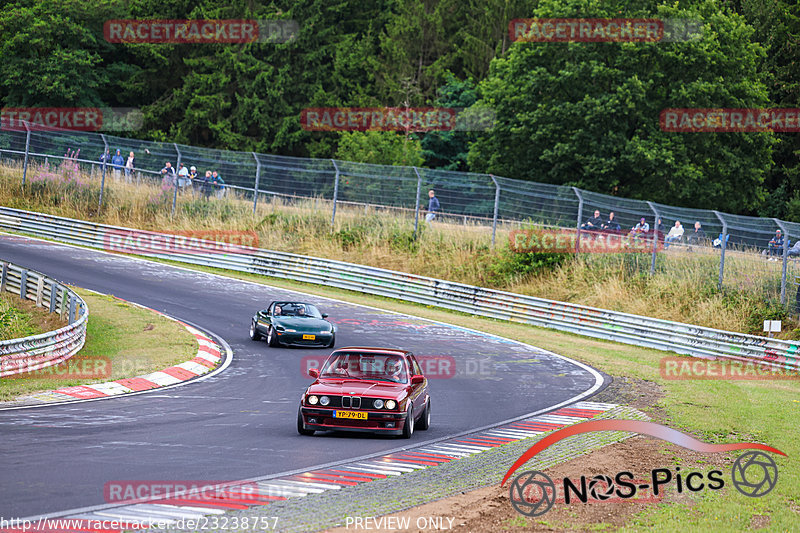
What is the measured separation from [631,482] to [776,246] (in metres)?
18.0

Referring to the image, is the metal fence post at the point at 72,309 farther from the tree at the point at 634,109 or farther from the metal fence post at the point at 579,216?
the tree at the point at 634,109

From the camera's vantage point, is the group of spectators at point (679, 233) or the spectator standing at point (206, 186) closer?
the group of spectators at point (679, 233)

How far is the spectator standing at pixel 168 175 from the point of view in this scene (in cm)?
3744

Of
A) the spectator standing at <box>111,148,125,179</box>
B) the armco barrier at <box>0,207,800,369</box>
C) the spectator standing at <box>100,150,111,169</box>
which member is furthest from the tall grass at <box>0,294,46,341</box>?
the spectator standing at <box>111,148,125,179</box>

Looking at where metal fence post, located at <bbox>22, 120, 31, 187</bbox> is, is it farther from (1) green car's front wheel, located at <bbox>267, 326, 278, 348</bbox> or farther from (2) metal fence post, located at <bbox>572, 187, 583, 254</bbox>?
(2) metal fence post, located at <bbox>572, 187, 583, 254</bbox>

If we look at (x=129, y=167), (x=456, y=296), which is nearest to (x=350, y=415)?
(x=456, y=296)

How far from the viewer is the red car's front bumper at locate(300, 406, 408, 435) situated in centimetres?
1207

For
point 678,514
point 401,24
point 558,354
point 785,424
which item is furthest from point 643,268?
point 401,24

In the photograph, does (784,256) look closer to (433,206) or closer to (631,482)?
(433,206)

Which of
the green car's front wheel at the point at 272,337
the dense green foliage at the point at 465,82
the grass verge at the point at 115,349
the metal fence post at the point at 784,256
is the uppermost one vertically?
the dense green foliage at the point at 465,82

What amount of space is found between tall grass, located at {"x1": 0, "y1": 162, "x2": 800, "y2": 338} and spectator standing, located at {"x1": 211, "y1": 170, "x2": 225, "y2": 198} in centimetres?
32

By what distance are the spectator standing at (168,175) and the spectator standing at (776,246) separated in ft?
74.1

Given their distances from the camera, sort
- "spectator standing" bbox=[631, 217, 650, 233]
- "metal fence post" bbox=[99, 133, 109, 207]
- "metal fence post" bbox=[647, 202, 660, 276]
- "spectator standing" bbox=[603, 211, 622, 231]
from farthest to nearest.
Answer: "metal fence post" bbox=[99, 133, 109, 207]
"spectator standing" bbox=[603, 211, 622, 231]
"spectator standing" bbox=[631, 217, 650, 233]
"metal fence post" bbox=[647, 202, 660, 276]

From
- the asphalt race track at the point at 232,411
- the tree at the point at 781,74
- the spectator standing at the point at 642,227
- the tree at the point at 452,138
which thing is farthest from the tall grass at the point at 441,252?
the tree at the point at 781,74
